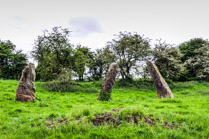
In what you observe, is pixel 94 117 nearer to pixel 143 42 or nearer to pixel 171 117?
pixel 171 117

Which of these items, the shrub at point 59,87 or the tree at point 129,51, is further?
the tree at point 129,51

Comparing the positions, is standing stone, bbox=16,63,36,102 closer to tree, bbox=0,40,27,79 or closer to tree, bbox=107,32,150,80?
tree, bbox=107,32,150,80

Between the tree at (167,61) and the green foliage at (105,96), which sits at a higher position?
the tree at (167,61)

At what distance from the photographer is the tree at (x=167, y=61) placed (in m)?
29.0

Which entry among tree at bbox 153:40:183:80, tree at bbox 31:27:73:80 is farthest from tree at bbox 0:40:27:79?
tree at bbox 153:40:183:80

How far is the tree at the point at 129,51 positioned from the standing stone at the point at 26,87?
17596 millimetres

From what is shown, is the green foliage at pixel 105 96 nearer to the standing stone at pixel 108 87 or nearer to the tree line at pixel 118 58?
the standing stone at pixel 108 87

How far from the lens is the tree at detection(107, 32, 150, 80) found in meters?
27.8

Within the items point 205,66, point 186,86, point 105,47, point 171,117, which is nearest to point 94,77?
point 105,47

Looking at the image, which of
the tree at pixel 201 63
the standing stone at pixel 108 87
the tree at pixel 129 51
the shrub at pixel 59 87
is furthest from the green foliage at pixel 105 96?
the tree at pixel 201 63

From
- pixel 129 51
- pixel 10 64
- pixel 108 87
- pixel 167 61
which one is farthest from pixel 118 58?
pixel 10 64

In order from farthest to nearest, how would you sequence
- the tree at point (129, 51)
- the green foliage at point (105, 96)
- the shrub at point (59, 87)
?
the tree at point (129, 51)
the shrub at point (59, 87)
the green foliage at point (105, 96)

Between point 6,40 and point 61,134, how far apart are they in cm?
5741

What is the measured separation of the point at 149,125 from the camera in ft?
18.6
